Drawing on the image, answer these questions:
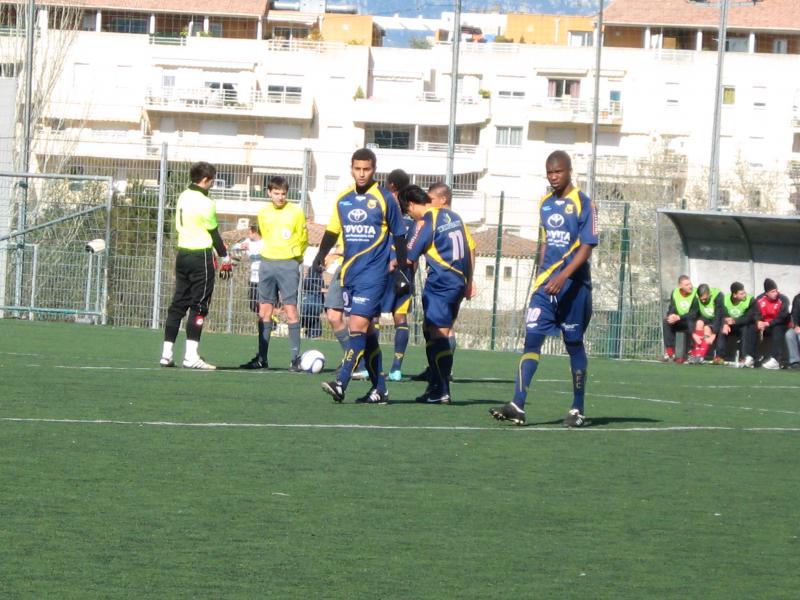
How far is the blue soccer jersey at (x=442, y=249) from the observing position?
41.0 feet

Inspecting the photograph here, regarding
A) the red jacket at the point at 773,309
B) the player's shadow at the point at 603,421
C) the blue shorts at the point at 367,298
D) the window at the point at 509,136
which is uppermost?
the window at the point at 509,136

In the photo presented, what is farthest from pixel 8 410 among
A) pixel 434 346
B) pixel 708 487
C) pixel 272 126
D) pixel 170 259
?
pixel 272 126

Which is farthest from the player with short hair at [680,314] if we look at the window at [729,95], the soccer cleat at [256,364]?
the window at [729,95]

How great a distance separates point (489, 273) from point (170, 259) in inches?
193

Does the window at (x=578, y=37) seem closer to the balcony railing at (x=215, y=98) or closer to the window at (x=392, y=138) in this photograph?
the window at (x=392, y=138)

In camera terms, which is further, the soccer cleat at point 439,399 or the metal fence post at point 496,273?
the metal fence post at point 496,273

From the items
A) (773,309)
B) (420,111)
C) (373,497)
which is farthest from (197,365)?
(420,111)

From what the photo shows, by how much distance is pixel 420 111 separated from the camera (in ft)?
260

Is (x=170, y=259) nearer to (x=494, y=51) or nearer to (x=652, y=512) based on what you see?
(x=652, y=512)

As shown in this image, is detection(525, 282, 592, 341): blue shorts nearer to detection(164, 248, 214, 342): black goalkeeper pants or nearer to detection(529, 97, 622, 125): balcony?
detection(164, 248, 214, 342): black goalkeeper pants

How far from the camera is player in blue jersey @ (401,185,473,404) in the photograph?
12.4m

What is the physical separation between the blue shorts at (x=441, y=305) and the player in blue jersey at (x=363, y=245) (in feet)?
3.24

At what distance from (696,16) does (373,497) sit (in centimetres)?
8204

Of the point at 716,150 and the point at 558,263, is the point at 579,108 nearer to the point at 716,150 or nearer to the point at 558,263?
the point at 716,150
